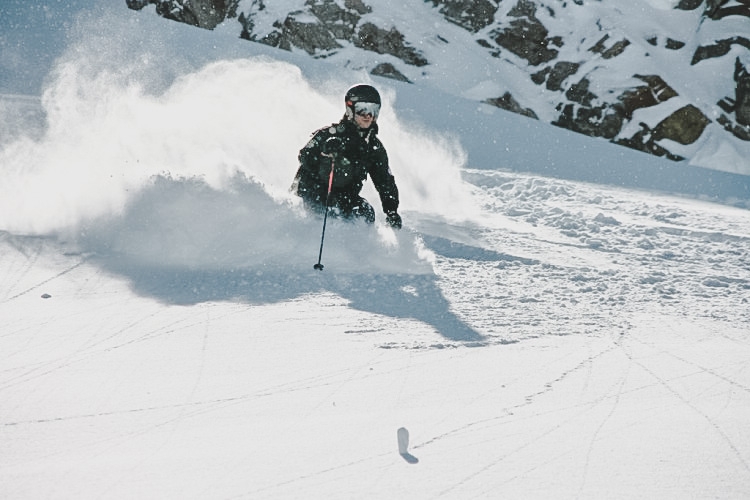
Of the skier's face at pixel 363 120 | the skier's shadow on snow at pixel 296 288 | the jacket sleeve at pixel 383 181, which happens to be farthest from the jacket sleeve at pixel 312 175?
the skier's shadow on snow at pixel 296 288

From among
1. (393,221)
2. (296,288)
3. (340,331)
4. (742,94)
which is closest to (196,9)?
(742,94)

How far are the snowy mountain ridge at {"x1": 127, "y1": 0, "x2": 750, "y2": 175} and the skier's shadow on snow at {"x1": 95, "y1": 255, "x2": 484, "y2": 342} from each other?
51.9 feet

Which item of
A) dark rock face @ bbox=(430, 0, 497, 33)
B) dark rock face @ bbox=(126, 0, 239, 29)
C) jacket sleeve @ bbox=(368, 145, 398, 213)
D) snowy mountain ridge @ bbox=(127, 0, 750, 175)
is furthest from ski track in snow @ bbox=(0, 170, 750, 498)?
dark rock face @ bbox=(126, 0, 239, 29)

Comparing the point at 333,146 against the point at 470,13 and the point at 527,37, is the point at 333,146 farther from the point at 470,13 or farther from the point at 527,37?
the point at 470,13

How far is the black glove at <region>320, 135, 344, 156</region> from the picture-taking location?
→ 556 cm

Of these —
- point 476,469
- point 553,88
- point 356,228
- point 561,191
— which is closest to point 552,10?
point 553,88

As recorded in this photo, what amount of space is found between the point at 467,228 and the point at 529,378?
373cm

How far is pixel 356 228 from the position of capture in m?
5.36

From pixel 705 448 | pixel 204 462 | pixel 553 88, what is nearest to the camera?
pixel 204 462

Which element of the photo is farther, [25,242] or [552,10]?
[552,10]

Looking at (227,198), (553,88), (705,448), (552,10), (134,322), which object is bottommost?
(134,322)

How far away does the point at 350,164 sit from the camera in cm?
570

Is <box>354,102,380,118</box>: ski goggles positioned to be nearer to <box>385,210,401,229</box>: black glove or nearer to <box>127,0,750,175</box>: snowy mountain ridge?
A: <box>385,210,401,229</box>: black glove

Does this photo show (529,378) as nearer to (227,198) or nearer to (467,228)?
(227,198)
